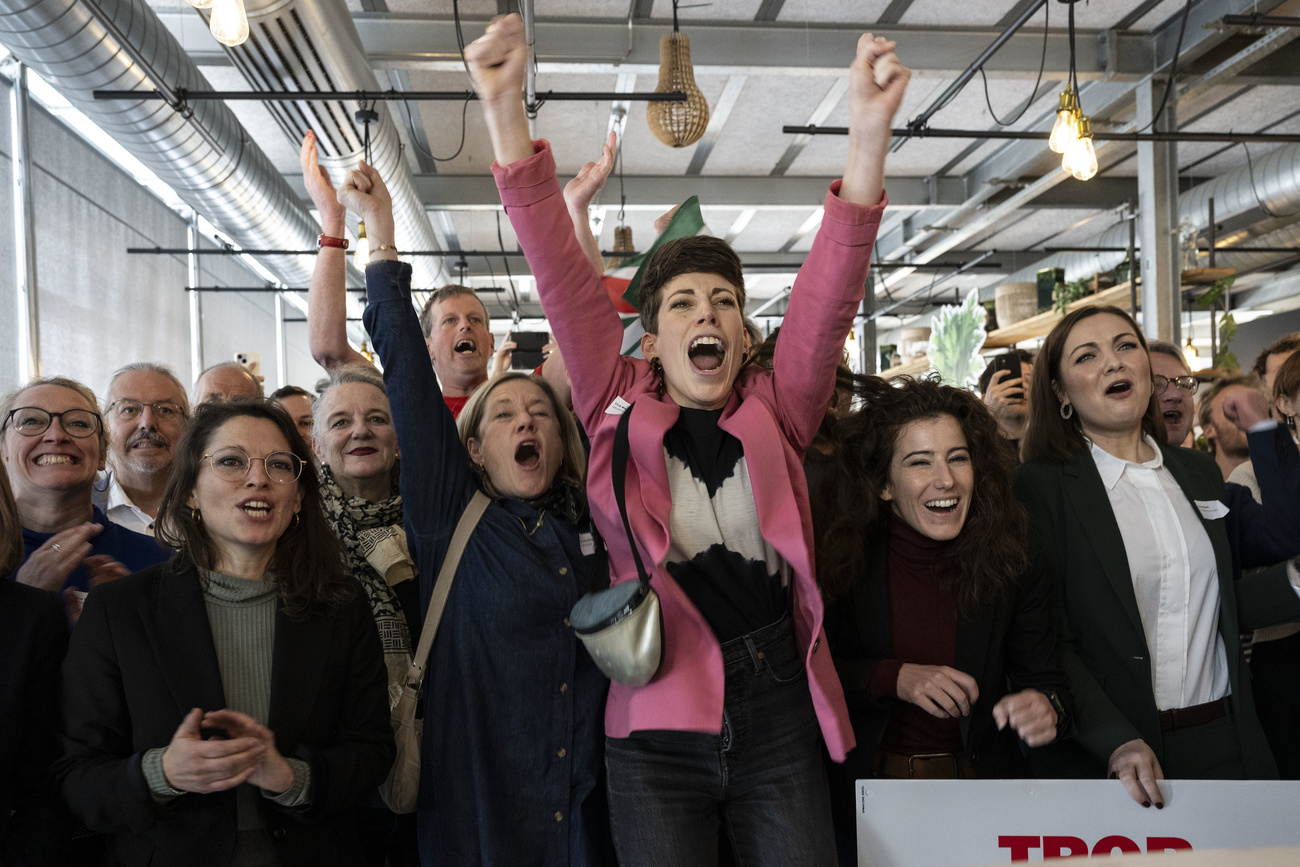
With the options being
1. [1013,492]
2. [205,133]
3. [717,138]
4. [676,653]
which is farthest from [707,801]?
[717,138]

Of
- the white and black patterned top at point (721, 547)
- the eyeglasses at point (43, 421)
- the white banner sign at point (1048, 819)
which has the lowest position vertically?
the white banner sign at point (1048, 819)

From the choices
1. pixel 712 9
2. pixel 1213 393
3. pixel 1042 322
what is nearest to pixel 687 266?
pixel 1213 393

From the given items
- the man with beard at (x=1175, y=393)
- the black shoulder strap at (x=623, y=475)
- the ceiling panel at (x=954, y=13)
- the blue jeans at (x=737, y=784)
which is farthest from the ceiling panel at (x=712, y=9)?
the blue jeans at (x=737, y=784)

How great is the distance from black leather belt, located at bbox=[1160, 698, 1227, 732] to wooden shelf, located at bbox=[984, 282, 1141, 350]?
4.99m

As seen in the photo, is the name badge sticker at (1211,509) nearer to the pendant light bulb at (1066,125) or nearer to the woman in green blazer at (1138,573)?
the woman in green blazer at (1138,573)

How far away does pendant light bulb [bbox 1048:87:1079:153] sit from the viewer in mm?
4363

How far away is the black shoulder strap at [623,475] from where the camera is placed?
5.45 feet

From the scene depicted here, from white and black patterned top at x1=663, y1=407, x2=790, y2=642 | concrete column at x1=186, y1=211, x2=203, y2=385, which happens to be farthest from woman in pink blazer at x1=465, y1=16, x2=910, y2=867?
concrete column at x1=186, y1=211, x2=203, y2=385

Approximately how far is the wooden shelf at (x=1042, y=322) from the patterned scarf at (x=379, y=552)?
5378 millimetres

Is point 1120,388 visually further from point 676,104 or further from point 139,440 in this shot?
point 676,104

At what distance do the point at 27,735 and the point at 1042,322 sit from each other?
24.6 feet

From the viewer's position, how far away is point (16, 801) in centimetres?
171

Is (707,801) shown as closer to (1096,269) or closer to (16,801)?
(16,801)

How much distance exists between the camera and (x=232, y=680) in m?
1.79
